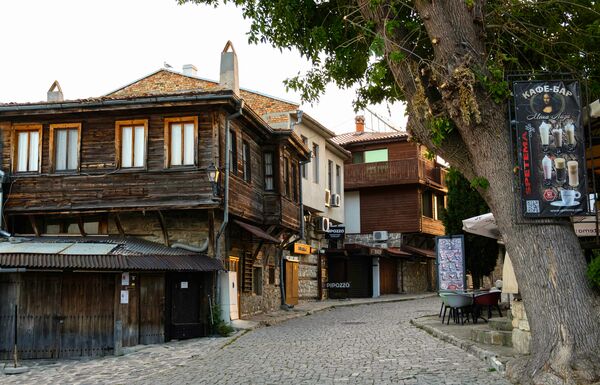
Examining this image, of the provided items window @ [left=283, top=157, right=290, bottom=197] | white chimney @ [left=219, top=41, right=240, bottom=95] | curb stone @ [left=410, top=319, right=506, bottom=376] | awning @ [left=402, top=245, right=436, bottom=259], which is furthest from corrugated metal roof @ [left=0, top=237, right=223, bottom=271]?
awning @ [left=402, top=245, right=436, bottom=259]

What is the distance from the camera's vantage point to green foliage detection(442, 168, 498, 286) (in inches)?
978

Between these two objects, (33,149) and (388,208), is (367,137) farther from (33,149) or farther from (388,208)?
(33,149)

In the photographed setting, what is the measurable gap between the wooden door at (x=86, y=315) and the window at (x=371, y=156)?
21.9 m

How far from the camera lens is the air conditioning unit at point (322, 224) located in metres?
28.3

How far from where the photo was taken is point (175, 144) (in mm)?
17359

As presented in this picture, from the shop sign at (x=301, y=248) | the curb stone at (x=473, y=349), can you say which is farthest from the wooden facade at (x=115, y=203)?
the shop sign at (x=301, y=248)

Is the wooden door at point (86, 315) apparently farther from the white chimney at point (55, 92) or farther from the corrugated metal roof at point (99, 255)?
the white chimney at point (55, 92)

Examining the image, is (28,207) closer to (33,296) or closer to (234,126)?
(33,296)

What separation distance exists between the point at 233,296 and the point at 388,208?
17804 mm

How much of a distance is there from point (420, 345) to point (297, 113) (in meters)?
13.2

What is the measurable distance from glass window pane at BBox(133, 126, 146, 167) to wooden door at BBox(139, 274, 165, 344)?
3036 mm

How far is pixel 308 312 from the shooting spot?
22.4m

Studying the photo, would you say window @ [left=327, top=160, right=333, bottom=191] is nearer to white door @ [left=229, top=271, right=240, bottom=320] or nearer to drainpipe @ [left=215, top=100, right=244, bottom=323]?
white door @ [left=229, top=271, right=240, bottom=320]

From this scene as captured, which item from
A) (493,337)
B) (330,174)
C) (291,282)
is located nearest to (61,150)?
(291,282)
